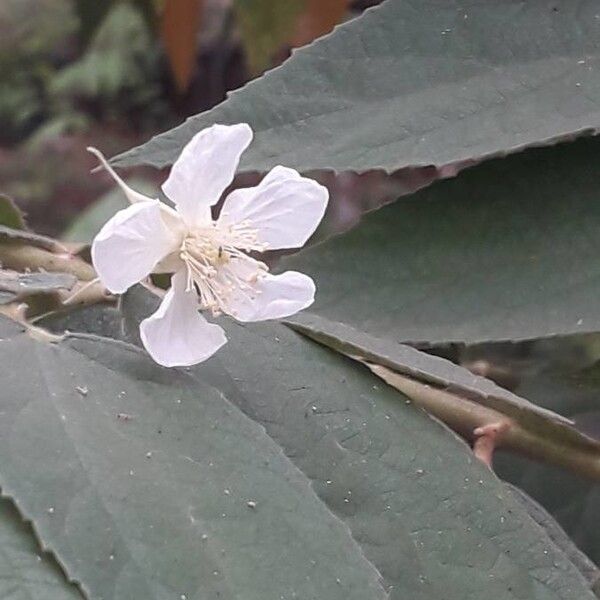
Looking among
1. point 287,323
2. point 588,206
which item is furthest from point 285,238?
point 588,206

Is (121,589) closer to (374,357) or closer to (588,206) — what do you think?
(374,357)

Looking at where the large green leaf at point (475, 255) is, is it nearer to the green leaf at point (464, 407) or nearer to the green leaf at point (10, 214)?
the green leaf at point (464, 407)

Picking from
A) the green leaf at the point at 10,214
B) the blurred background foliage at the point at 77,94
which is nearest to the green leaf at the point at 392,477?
the green leaf at the point at 10,214

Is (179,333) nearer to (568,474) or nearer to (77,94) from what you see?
(568,474)

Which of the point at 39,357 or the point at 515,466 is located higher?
the point at 39,357

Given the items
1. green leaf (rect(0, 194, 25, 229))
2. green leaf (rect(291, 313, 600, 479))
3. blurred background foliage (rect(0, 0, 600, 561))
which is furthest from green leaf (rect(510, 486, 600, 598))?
blurred background foliage (rect(0, 0, 600, 561))

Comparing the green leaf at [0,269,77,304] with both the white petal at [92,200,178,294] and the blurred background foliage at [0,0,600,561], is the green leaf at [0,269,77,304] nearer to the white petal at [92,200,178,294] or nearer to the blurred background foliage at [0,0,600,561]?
the white petal at [92,200,178,294]
